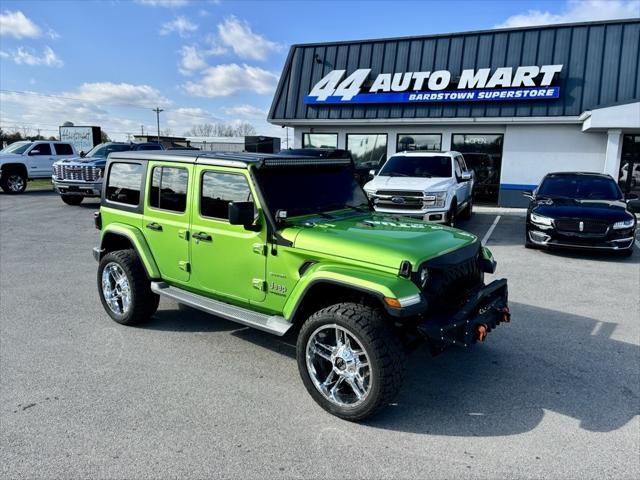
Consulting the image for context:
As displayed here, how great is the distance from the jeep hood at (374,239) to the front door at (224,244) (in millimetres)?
440

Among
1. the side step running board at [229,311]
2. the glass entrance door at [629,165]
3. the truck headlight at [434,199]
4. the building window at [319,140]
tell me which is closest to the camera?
the side step running board at [229,311]

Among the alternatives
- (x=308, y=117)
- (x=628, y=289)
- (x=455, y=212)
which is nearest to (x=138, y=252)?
(x=628, y=289)

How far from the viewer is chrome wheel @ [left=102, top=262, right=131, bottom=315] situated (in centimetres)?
528

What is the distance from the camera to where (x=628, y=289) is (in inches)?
274

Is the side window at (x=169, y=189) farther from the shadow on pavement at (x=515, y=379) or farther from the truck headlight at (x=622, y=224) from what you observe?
the truck headlight at (x=622, y=224)

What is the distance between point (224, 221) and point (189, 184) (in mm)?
631

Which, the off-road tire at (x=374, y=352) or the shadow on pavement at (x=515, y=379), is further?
the shadow on pavement at (x=515, y=379)

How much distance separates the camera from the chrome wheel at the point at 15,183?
65.4 ft

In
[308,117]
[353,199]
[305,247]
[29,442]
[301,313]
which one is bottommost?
[29,442]

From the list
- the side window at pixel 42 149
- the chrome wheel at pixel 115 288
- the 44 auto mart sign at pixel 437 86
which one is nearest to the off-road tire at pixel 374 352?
the chrome wheel at pixel 115 288

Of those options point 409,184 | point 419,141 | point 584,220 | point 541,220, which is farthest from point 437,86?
point 584,220

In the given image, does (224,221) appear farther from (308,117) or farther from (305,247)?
(308,117)

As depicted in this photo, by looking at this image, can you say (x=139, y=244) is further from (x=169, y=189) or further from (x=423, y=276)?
(x=423, y=276)

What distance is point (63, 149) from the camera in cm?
2123
